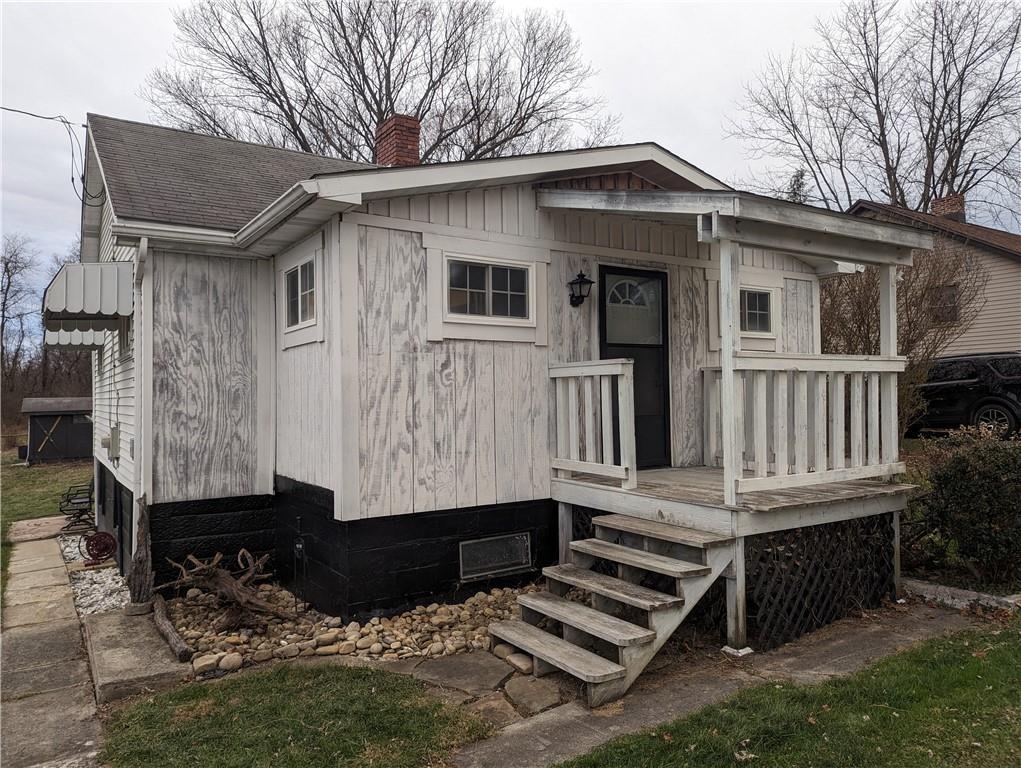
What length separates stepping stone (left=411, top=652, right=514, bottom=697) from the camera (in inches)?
148

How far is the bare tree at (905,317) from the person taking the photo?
30.2 ft

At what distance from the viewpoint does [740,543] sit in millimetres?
4109

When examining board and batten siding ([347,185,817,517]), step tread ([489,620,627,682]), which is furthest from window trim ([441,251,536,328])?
step tread ([489,620,627,682])

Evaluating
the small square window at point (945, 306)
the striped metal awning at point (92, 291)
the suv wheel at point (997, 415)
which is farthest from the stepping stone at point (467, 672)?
the suv wheel at point (997, 415)

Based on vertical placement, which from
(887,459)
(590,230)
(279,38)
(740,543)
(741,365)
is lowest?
(740,543)

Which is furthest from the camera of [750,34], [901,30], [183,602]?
[901,30]

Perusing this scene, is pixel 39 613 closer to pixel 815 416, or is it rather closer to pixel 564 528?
pixel 564 528

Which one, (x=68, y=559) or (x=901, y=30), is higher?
(x=901, y=30)

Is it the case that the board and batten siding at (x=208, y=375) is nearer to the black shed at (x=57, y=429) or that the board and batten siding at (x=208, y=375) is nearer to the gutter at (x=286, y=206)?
the gutter at (x=286, y=206)

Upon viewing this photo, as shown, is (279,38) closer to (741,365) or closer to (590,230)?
(590,230)

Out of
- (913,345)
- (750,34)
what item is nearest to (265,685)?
(913,345)

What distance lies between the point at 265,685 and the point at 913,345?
9.09 meters

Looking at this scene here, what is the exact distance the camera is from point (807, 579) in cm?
444

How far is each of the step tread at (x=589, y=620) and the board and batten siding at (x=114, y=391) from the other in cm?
367
